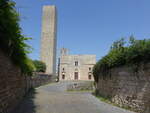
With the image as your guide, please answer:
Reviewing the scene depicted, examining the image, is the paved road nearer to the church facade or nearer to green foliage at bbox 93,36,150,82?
green foliage at bbox 93,36,150,82

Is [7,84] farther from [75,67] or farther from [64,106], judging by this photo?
[75,67]

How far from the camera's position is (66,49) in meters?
53.4

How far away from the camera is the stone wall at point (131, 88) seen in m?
6.50

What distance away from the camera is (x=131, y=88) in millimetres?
7488

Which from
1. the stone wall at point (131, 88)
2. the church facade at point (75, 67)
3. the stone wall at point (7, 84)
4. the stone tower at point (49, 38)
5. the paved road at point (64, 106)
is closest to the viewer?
the stone wall at point (7, 84)

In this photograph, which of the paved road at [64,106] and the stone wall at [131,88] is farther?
the paved road at [64,106]

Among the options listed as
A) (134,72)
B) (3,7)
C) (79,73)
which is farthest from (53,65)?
(3,7)

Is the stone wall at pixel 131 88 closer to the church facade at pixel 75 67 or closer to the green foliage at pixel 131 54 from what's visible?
the green foliage at pixel 131 54

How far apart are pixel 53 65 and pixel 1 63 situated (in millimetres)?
40068

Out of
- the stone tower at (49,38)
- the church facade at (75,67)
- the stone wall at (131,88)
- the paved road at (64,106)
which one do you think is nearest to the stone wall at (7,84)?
the paved road at (64,106)

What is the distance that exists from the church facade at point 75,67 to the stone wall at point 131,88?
124 feet

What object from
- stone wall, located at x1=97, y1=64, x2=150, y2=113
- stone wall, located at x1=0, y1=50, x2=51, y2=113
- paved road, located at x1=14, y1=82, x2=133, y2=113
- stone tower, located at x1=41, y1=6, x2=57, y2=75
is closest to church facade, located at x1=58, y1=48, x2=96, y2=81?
stone tower, located at x1=41, y1=6, x2=57, y2=75

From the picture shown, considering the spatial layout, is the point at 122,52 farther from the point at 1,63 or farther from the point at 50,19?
the point at 50,19

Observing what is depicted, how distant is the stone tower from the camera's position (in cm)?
4353
